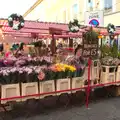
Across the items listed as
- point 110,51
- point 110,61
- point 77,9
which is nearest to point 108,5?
point 77,9

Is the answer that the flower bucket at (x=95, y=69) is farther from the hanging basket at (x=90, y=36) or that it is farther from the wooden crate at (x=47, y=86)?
the wooden crate at (x=47, y=86)

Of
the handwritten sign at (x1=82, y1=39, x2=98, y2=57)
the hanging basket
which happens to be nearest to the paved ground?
the handwritten sign at (x1=82, y1=39, x2=98, y2=57)

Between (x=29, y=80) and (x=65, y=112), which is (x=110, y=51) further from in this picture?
(x=29, y=80)

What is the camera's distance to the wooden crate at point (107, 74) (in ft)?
24.7

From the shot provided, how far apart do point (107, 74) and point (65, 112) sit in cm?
189

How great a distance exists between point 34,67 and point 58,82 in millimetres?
734

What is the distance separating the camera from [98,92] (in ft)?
28.1

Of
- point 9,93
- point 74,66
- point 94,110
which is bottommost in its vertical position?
point 94,110

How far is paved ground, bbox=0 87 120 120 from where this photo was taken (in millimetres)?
6086

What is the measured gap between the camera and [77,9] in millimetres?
24016

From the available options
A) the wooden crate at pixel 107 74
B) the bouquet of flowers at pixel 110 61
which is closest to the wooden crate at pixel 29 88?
the wooden crate at pixel 107 74

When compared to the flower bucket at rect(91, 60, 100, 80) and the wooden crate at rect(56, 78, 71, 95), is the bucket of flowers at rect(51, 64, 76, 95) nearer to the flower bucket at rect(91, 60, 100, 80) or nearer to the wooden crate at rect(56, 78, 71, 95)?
the wooden crate at rect(56, 78, 71, 95)

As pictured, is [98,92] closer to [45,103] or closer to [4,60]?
[45,103]

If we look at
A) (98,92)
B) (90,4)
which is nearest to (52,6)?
(90,4)
